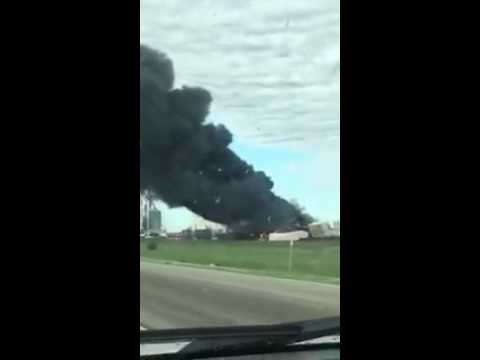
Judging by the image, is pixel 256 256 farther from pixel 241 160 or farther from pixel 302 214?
pixel 241 160

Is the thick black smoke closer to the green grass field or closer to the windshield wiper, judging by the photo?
the green grass field

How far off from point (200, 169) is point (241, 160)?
116 mm

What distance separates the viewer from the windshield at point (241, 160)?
1458 mm

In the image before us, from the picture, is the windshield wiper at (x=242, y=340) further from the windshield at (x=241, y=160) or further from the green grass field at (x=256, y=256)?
the green grass field at (x=256, y=256)

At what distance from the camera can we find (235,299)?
5.42ft

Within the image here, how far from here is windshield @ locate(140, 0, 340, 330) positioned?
1.46 meters

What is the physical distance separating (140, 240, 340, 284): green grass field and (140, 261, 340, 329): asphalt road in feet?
0.08

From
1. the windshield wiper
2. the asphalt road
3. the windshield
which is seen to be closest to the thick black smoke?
the windshield

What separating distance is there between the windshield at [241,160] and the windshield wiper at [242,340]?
24 millimetres

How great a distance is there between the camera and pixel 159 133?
1465 mm
